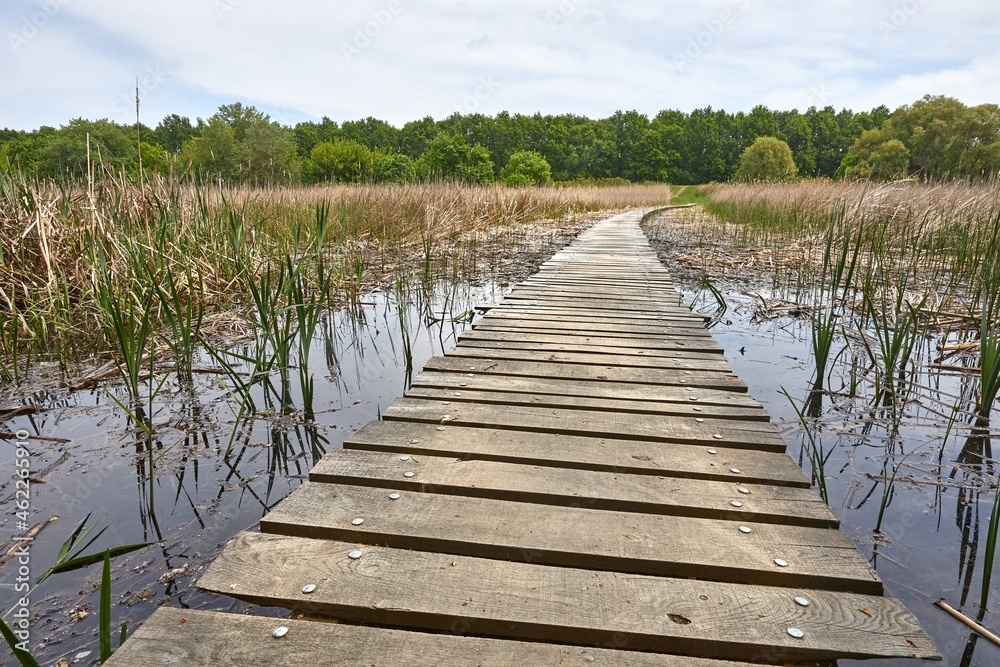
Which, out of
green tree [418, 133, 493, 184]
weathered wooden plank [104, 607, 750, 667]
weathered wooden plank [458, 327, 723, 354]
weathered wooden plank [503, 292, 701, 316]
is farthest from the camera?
green tree [418, 133, 493, 184]

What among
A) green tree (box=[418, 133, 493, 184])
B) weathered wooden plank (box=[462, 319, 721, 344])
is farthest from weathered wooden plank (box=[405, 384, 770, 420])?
green tree (box=[418, 133, 493, 184])

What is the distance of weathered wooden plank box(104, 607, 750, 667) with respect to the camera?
2.92 feet

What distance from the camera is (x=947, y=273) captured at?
4.90m

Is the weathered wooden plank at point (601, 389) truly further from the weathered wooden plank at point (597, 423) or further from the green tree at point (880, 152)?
the green tree at point (880, 152)

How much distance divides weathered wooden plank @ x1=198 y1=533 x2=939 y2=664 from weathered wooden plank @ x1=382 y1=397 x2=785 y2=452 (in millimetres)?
701

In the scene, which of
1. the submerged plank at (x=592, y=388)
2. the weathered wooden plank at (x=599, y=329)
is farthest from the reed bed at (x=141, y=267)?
the weathered wooden plank at (x=599, y=329)

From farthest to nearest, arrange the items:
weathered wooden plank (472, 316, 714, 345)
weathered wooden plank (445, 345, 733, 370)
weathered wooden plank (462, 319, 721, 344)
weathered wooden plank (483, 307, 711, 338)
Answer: weathered wooden plank (483, 307, 711, 338)
weathered wooden plank (472, 316, 714, 345)
weathered wooden plank (462, 319, 721, 344)
weathered wooden plank (445, 345, 733, 370)

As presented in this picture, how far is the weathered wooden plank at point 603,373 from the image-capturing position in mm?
2303

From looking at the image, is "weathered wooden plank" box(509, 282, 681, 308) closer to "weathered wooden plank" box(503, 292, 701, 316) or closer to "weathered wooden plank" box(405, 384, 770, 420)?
"weathered wooden plank" box(503, 292, 701, 316)

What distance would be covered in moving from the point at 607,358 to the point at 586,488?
1327 millimetres

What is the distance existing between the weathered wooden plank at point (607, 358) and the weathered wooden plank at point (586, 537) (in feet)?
4.33

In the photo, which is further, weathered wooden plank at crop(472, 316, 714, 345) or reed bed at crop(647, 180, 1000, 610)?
weathered wooden plank at crop(472, 316, 714, 345)

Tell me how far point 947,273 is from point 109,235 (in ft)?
22.2

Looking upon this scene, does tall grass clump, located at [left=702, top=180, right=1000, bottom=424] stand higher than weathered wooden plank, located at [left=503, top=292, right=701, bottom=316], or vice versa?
tall grass clump, located at [left=702, top=180, right=1000, bottom=424]
